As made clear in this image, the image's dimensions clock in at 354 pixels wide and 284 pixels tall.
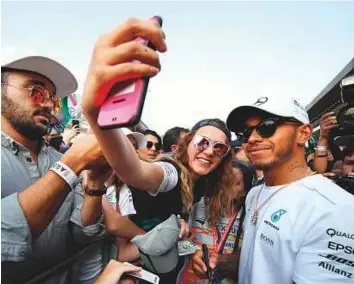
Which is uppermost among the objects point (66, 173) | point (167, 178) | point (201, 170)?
point (66, 173)

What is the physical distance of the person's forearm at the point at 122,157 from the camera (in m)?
1.01

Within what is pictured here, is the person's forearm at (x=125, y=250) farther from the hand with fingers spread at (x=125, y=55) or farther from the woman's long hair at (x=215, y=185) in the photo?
the hand with fingers spread at (x=125, y=55)

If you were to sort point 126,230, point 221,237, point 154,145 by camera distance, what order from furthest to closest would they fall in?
1. point 154,145
2. point 221,237
3. point 126,230

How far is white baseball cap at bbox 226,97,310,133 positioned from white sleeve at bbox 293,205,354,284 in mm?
760

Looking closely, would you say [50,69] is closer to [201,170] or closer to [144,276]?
[144,276]

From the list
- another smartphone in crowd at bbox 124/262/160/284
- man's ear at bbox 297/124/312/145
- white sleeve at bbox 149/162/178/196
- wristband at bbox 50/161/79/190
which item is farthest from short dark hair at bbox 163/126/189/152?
wristband at bbox 50/161/79/190

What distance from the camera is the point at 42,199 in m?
1.09

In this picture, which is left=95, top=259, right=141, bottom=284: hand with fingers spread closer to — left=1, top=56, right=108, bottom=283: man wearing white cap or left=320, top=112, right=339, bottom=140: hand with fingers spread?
left=1, top=56, right=108, bottom=283: man wearing white cap

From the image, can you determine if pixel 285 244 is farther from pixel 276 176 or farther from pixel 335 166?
pixel 335 166

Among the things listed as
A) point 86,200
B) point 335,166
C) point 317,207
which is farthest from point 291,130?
point 335,166

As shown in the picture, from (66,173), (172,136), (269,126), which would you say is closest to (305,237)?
(269,126)

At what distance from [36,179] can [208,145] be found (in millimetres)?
1396

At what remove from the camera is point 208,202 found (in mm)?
2498

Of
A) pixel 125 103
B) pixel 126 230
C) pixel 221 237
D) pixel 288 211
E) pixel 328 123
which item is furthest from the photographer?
pixel 328 123
